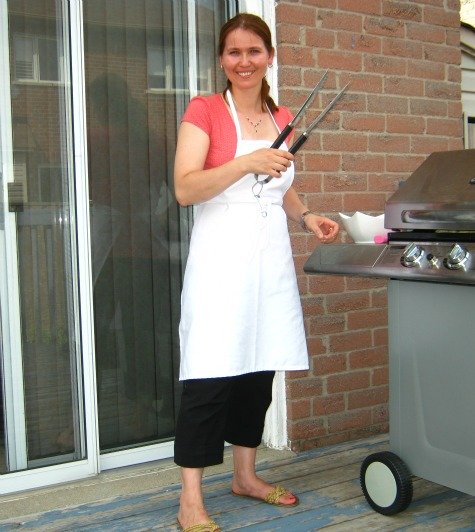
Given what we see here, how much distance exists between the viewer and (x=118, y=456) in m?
3.20

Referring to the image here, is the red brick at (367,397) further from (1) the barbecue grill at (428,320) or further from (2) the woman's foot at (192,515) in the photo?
(2) the woman's foot at (192,515)

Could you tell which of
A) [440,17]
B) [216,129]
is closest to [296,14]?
[440,17]

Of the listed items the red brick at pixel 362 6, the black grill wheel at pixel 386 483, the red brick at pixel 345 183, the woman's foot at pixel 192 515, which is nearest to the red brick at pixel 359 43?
→ the red brick at pixel 362 6

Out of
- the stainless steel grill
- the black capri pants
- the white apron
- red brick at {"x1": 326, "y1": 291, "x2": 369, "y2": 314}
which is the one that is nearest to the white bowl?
the stainless steel grill

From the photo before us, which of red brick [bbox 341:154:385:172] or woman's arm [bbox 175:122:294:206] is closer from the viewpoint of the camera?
woman's arm [bbox 175:122:294:206]

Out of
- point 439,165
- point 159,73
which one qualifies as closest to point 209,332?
point 439,165

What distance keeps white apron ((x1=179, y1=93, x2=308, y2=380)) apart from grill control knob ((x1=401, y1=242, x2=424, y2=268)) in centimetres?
42

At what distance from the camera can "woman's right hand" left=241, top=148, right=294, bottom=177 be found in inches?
86.7

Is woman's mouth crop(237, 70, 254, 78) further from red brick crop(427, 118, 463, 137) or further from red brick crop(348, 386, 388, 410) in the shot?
red brick crop(348, 386, 388, 410)

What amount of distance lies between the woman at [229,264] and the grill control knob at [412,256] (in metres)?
0.30

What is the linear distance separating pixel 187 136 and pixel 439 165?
857 millimetres

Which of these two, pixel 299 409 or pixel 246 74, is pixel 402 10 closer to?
pixel 246 74

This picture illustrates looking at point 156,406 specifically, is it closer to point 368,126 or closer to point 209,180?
point 209,180

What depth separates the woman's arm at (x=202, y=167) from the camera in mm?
2215
